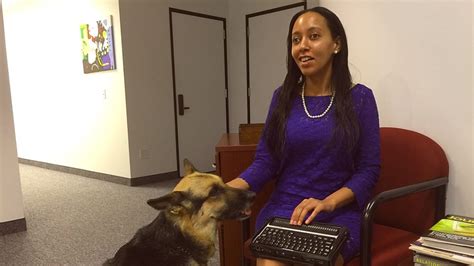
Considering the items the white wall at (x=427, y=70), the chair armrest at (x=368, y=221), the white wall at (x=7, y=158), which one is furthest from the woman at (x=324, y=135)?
the white wall at (x=7, y=158)

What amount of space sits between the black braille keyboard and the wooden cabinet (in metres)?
0.51

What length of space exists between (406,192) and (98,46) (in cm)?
435

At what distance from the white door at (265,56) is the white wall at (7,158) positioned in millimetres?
3131

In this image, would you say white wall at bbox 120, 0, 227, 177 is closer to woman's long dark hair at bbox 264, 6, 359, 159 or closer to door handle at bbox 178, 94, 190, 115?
door handle at bbox 178, 94, 190, 115

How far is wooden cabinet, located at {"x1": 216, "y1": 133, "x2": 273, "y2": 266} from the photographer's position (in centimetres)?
184

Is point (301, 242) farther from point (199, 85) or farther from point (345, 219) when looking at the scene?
point (199, 85)

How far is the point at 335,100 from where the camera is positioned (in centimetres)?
148

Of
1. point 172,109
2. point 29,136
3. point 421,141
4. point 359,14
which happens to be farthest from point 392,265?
point 29,136

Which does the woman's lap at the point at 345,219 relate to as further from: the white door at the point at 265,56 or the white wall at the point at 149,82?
the white door at the point at 265,56

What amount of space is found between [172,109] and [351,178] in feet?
12.7

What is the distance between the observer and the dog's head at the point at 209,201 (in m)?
1.47

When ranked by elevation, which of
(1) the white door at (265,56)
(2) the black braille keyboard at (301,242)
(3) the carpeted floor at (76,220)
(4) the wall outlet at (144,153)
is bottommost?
(3) the carpeted floor at (76,220)

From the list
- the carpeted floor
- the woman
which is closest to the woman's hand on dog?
the woman

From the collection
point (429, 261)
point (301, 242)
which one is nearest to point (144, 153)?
point (301, 242)
